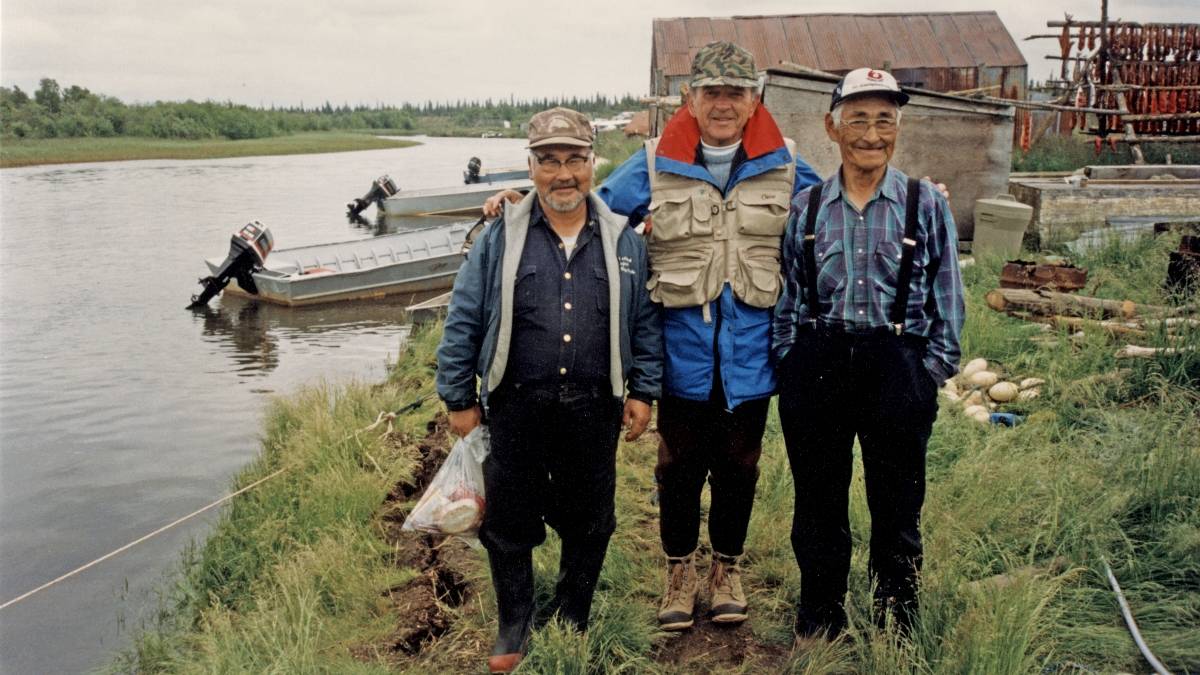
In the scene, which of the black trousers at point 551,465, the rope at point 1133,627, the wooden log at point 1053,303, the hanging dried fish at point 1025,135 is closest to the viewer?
the rope at point 1133,627

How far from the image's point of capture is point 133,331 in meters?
14.3

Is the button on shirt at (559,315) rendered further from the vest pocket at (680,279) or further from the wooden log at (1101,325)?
the wooden log at (1101,325)

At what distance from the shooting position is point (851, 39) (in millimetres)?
18562

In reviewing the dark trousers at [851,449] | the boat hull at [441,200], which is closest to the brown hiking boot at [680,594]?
the dark trousers at [851,449]

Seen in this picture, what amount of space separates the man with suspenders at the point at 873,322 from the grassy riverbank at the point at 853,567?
44 centimetres

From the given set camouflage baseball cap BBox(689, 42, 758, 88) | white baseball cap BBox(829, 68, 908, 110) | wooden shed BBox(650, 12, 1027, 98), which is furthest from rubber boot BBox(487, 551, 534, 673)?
wooden shed BBox(650, 12, 1027, 98)

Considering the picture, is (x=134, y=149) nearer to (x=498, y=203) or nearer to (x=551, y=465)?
(x=498, y=203)

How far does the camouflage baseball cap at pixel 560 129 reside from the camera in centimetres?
279

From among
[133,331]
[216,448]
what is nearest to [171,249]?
[133,331]

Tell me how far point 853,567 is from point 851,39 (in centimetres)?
1726

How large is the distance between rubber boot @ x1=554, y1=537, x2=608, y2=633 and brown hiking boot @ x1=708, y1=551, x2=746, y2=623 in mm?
506

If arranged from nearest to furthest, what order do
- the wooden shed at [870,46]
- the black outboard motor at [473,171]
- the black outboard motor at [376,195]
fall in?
1. the wooden shed at [870,46]
2. the black outboard motor at [376,195]
3. the black outboard motor at [473,171]

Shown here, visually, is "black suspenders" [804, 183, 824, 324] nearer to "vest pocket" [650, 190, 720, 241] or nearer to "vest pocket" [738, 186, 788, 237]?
"vest pocket" [738, 186, 788, 237]

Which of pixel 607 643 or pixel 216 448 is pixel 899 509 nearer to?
pixel 607 643
